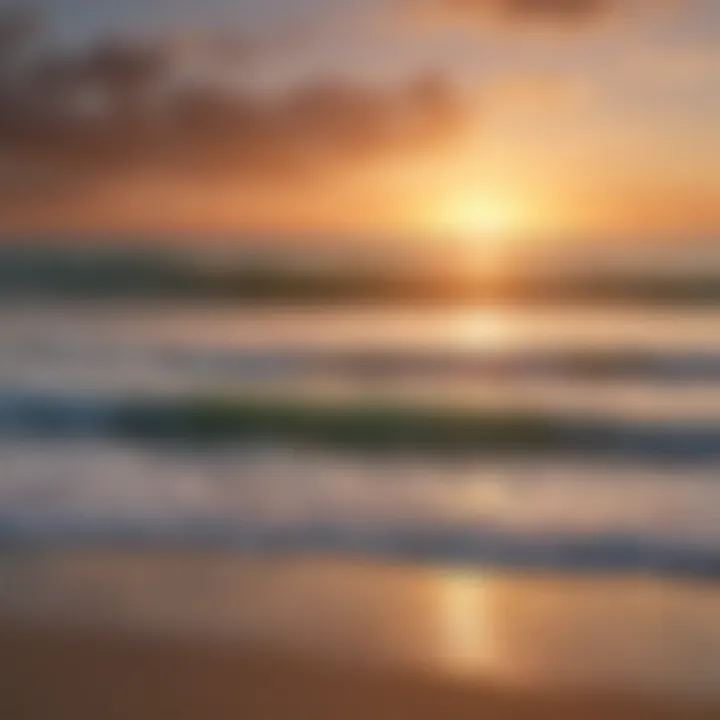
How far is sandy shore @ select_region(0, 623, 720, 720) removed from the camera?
2.22ft

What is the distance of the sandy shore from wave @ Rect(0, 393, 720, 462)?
45 centimetres

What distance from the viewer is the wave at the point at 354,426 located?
1149 millimetres

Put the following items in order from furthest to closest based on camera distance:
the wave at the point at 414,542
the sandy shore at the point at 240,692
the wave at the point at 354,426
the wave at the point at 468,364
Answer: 1. the wave at the point at 468,364
2. the wave at the point at 354,426
3. the wave at the point at 414,542
4. the sandy shore at the point at 240,692

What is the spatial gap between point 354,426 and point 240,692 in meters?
0.55

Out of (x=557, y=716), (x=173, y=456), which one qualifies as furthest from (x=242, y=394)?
(x=557, y=716)

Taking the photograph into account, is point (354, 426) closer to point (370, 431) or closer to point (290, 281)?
point (370, 431)

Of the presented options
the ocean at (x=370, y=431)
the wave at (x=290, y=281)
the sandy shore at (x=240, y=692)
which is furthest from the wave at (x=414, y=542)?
the wave at (x=290, y=281)

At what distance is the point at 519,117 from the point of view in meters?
1.13

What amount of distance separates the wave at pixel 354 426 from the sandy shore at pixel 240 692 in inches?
17.6

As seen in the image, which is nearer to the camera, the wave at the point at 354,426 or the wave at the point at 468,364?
the wave at the point at 354,426

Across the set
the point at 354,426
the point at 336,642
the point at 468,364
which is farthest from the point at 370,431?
the point at 336,642

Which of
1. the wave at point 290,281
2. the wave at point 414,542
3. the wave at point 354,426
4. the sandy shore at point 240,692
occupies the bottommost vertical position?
the sandy shore at point 240,692

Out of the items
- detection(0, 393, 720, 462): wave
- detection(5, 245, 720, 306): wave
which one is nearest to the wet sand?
detection(0, 393, 720, 462): wave

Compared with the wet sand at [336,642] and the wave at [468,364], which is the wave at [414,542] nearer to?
the wet sand at [336,642]
